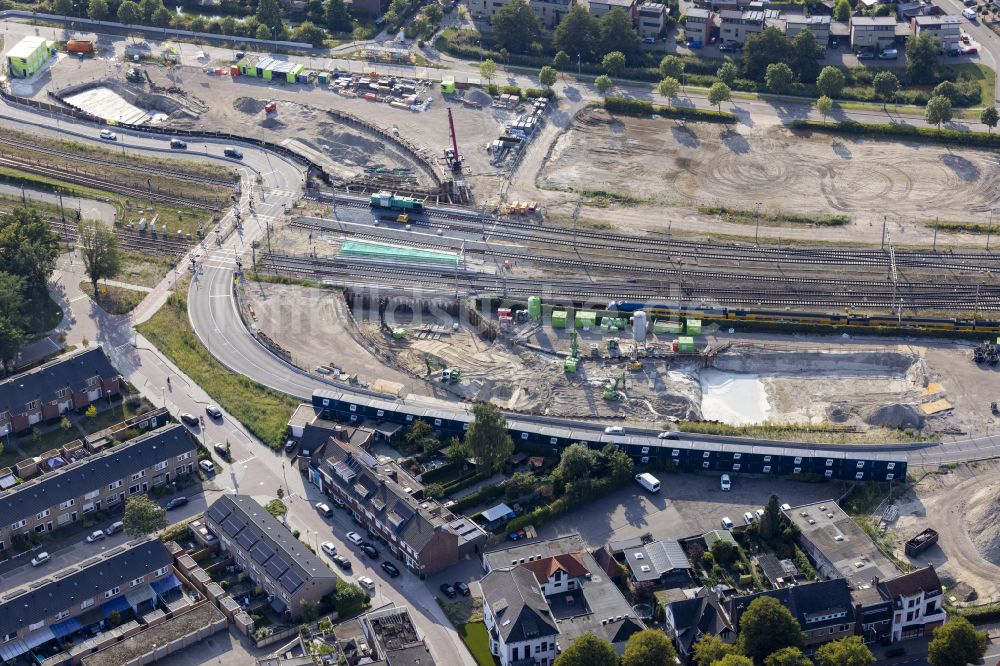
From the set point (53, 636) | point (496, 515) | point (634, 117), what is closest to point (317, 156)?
point (634, 117)

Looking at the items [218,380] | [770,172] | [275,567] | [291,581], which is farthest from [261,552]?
[770,172]

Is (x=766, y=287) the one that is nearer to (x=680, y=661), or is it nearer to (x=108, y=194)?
(x=680, y=661)

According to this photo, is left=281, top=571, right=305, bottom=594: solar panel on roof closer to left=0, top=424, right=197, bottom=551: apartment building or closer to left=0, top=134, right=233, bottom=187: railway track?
left=0, top=424, right=197, bottom=551: apartment building

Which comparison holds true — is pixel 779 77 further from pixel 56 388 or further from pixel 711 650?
pixel 711 650

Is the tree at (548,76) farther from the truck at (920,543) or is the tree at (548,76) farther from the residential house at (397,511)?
the truck at (920,543)

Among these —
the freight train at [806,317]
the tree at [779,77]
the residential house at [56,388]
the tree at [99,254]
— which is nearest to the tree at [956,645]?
the freight train at [806,317]

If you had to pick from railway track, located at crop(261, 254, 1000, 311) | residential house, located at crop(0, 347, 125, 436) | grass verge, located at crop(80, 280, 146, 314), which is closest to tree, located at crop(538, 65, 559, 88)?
railway track, located at crop(261, 254, 1000, 311)
